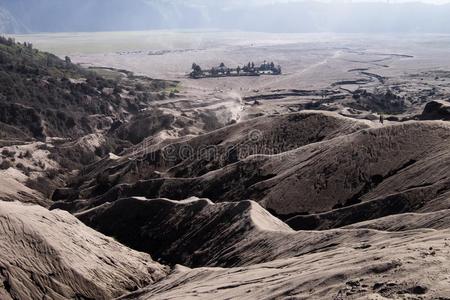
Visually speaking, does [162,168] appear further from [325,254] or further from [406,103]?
[406,103]

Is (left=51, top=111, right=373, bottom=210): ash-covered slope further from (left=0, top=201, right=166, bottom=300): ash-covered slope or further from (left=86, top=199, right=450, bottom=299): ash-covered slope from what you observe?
(left=0, top=201, right=166, bottom=300): ash-covered slope

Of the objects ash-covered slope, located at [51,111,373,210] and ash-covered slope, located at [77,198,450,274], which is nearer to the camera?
ash-covered slope, located at [77,198,450,274]

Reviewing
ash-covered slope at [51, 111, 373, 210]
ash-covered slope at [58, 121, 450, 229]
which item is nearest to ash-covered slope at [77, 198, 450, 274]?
ash-covered slope at [58, 121, 450, 229]

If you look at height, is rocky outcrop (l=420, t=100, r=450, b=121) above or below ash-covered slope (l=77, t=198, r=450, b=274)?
above

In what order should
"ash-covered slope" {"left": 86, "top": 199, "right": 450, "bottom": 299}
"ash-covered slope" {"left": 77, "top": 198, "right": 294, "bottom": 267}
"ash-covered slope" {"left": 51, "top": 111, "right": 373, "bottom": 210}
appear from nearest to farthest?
"ash-covered slope" {"left": 86, "top": 199, "right": 450, "bottom": 299}, "ash-covered slope" {"left": 77, "top": 198, "right": 294, "bottom": 267}, "ash-covered slope" {"left": 51, "top": 111, "right": 373, "bottom": 210}

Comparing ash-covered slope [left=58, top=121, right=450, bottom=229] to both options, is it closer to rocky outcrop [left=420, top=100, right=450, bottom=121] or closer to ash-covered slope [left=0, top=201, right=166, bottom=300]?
rocky outcrop [left=420, top=100, right=450, bottom=121]

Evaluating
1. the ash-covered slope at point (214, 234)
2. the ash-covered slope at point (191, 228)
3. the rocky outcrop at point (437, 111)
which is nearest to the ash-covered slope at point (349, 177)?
the ash-covered slope at point (191, 228)

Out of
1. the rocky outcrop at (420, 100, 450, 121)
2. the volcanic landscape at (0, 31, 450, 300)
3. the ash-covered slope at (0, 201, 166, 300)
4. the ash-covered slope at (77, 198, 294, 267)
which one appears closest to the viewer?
the volcanic landscape at (0, 31, 450, 300)

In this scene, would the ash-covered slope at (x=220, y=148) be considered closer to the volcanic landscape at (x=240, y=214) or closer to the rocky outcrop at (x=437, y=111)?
the volcanic landscape at (x=240, y=214)

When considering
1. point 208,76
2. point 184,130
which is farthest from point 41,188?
point 208,76
